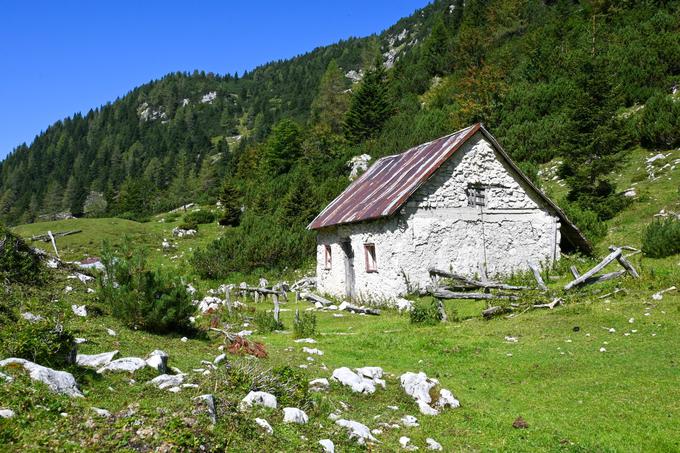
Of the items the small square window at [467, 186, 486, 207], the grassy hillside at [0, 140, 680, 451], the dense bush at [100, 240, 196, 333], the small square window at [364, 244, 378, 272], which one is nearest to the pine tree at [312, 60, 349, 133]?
the small square window at [364, 244, 378, 272]

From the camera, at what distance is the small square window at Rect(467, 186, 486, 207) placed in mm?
19047

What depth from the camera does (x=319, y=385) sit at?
7.70 metres

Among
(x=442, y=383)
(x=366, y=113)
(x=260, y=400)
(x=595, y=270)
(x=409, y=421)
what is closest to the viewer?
(x=260, y=400)

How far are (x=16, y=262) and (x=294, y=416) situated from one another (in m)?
10.5

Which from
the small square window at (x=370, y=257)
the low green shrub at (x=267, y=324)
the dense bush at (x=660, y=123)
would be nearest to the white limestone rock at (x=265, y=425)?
the low green shrub at (x=267, y=324)

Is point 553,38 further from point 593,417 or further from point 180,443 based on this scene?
point 180,443

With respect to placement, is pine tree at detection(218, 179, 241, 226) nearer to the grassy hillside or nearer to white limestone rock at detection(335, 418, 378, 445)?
the grassy hillside

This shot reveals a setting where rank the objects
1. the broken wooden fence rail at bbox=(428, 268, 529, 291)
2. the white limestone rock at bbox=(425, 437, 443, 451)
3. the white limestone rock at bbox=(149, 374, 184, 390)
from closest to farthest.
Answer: the white limestone rock at bbox=(425, 437, 443, 451)
the white limestone rock at bbox=(149, 374, 184, 390)
the broken wooden fence rail at bbox=(428, 268, 529, 291)

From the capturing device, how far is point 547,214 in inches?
793

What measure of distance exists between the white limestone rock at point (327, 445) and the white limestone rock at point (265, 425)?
1.74 feet

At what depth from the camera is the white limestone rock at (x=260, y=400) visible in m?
5.75

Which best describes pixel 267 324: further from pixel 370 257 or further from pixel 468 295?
pixel 370 257

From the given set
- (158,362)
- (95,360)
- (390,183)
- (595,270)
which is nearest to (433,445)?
(158,362)

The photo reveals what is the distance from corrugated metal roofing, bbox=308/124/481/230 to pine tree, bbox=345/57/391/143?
92.2 feet
